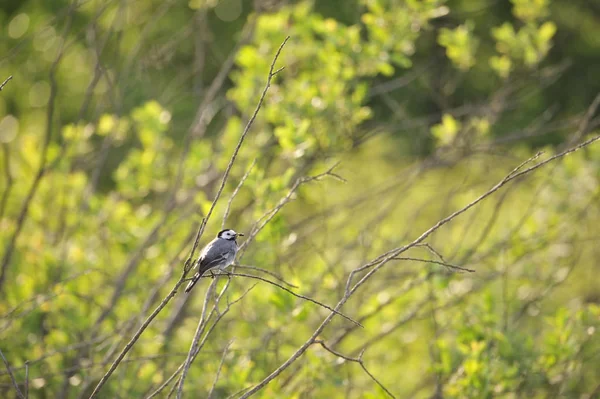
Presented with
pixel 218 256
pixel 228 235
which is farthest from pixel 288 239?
pixel 218 256

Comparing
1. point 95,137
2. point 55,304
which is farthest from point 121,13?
point 95,137

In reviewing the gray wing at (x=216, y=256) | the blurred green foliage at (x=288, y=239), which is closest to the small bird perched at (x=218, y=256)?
the gray wing at (x=216, y=256)

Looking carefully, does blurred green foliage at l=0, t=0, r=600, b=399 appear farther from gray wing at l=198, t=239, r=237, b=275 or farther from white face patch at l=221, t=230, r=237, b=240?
gray wing at l=198, t=239, r=237, b=275

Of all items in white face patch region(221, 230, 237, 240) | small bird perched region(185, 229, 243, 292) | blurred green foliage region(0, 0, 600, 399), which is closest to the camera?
small bird perched region(185, 229, 243, 292)

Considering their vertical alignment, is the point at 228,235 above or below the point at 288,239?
above

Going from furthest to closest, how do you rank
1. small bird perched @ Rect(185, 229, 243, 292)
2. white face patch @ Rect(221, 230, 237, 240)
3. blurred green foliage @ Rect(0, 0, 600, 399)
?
blurred green foliage @ Rect(0, 0, 600, 399) → white face patch @ Rect(221, 230, 237, 240) → small bird perched @ Rect(185, 229, 243, 292)

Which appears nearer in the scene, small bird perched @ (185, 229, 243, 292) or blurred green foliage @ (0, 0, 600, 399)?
small bird perched @ (185, 229, 243, 292)

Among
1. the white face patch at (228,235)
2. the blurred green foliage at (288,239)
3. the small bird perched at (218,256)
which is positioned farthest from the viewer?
the blurred green foliage at (288,239)

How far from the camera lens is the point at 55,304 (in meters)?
4.72

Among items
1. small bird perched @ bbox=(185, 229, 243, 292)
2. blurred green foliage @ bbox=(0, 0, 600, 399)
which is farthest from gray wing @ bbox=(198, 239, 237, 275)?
blurred green foliage @ bbox=(0, 0, 600, 399)

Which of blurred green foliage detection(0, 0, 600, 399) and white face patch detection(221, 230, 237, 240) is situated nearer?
white face patch detection(221, 230, 237, 240)

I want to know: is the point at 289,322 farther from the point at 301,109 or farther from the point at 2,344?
the point at 2,344

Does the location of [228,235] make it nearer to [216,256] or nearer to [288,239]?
[216,256]

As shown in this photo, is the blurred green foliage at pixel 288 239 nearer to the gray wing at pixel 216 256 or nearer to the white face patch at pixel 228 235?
the white face patch at pixel 228 235
